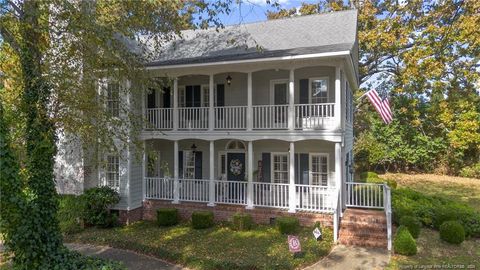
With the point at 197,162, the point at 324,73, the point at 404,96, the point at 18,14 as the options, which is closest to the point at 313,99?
the point at 324,73

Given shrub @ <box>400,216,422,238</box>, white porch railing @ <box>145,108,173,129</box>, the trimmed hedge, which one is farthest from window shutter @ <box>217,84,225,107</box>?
shrub @ <box>400,216,422,238</box>

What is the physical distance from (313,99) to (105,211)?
9047 mm

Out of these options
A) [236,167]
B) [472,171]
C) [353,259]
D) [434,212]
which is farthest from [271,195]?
[472,171]

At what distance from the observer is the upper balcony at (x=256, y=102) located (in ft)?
39.8

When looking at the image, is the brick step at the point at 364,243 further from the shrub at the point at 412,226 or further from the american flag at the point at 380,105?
the american flag at the point at 380,105

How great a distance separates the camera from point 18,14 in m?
7.61

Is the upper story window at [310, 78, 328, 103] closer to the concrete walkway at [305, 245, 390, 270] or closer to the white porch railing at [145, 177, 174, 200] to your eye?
the concrete walkway at [305, 245, 390, 270]

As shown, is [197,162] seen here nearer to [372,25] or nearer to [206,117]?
[206,117]

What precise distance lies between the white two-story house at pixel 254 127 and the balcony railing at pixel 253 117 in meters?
0.04

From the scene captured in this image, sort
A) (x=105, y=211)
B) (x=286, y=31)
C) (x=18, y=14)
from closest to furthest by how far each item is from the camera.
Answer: (x=18, y=14)
(x=105, y=211)
(x=286, y=31)

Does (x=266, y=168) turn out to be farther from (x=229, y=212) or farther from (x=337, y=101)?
(x=337, y=101)

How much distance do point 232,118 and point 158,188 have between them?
425 cm

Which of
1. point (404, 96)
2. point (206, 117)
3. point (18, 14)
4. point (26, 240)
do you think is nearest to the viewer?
point (26, 240)

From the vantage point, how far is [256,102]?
14219 mm
